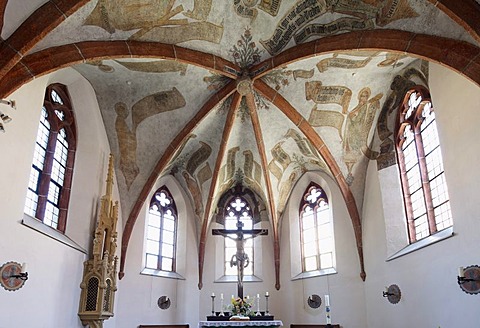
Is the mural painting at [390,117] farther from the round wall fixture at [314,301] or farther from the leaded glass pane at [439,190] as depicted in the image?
the round wall fixture at [314,301]

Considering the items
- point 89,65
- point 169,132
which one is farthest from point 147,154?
point 89,65

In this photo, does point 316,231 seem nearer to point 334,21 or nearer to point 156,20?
point 334,21

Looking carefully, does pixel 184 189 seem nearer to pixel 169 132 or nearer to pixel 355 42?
pixel 169 132

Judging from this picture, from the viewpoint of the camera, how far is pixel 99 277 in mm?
10984

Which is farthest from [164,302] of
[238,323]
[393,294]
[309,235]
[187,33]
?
[187,33]

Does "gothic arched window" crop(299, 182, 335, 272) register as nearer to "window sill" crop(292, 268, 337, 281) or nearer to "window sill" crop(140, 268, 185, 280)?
"window sill" crop(292, 268, 337, 281)

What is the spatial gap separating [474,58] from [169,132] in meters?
8.50

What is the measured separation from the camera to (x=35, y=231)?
8.84m

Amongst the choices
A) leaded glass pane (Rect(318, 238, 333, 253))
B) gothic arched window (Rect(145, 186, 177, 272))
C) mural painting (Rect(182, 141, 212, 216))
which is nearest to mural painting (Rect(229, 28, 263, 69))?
mural painting (Rect(182, 141, 212, 216))

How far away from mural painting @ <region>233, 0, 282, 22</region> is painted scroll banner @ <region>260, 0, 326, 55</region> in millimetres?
328

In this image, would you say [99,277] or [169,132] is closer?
[99,277]

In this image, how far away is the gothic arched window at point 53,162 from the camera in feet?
32.7

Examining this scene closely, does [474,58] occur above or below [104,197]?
above

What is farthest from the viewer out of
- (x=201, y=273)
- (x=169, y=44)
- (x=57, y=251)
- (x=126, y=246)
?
(x=201, y=273)
